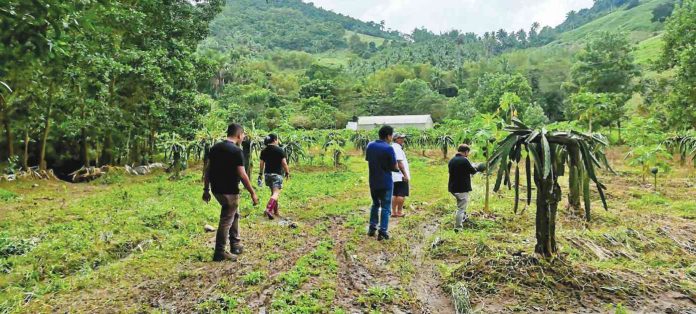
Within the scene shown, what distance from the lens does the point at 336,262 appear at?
18.5ft

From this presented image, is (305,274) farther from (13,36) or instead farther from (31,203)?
(31,203)

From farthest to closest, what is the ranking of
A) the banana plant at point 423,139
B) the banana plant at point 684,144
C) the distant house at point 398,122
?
the distant house at point 398,122, the banana plant at point 423,139, the banana plant at point 684,144

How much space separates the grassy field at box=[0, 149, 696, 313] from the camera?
4.37 metres

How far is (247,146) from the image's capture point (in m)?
12.7

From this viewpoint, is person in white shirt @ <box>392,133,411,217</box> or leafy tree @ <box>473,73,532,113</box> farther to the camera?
leafy tree @ <box>473,73,532,113</box>

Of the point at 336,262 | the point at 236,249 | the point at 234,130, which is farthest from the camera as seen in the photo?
the point at 236,249

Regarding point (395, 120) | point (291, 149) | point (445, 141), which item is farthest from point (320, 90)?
point (291, 149)

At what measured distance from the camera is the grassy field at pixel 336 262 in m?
4.37

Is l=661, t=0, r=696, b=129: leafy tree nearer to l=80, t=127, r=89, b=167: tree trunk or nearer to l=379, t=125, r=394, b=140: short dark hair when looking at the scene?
l=379, t=125, r=394, b=140: short dark hair

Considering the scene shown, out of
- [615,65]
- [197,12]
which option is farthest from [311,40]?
[197,12]

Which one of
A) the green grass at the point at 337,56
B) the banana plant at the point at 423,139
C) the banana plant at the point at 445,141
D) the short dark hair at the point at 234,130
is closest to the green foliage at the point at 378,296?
the short dark hair at the point at 234,130

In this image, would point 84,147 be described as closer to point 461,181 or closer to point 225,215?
point 225,215

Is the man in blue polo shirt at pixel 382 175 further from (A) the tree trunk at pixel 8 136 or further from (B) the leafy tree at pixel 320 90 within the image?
(B) the leafy tree at pixel 320 90


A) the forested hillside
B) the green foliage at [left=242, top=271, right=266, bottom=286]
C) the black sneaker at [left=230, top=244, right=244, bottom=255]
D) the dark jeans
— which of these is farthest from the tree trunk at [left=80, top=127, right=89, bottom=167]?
the green foliage at [left=242, top=271, right=266, bottom=286]
